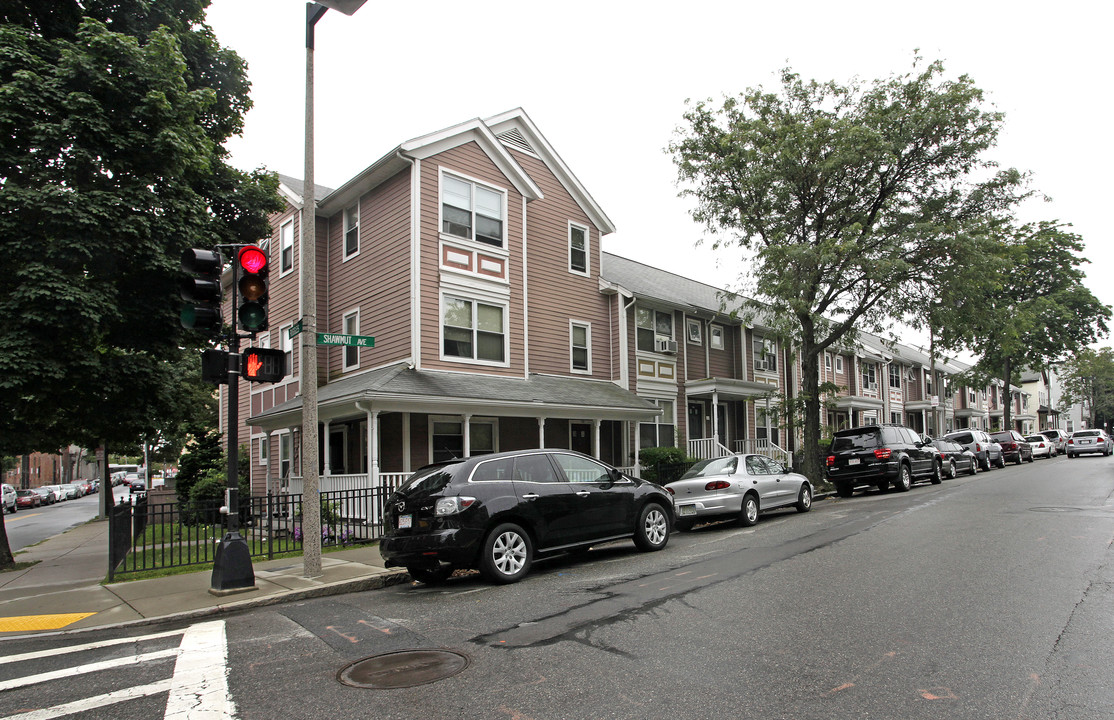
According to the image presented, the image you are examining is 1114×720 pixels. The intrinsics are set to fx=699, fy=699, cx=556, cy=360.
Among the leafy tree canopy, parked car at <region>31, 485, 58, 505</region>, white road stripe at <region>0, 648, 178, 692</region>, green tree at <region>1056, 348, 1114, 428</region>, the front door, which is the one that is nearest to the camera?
white road stripe at <region>0, 648, 178, 692</region>

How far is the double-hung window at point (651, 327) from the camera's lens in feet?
76.8

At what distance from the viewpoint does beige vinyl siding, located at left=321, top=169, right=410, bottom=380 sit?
685 inches

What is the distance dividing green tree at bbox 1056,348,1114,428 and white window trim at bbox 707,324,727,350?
50.5 meters

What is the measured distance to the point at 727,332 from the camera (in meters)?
28.1

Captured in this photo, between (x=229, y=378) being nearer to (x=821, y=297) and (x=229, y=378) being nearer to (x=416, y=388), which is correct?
(x=416, y=388)

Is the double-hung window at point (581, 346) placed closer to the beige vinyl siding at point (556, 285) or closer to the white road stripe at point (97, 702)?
the beige vinyl siding at point (556, 285)

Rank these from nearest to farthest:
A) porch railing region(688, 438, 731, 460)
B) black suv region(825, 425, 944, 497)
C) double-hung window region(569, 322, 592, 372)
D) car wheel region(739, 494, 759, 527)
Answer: car wheel region(739, 494, 759, 527)
black suv region(825, 425, 944, 497)
double-hung window region(569, 322, 592, 372)
porch railing region(688, 438, 731, 460)

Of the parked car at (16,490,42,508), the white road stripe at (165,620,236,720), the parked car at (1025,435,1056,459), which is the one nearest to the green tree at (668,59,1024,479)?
the white road stripe at (165,620,236,720)

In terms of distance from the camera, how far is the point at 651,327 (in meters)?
23.9

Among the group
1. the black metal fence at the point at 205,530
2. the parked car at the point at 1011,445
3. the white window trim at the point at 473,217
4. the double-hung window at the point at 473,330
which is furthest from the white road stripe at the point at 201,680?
the parked car at the point at 1011,445

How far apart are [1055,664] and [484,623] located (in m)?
4.49

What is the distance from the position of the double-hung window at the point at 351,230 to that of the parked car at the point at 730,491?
1148cm

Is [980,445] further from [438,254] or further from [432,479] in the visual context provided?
[432,479]

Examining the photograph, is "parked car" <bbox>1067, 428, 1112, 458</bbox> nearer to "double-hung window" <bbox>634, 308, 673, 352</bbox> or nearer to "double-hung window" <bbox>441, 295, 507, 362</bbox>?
"double-hung window" <bbox>634, 308, 673, 352</bbox>
